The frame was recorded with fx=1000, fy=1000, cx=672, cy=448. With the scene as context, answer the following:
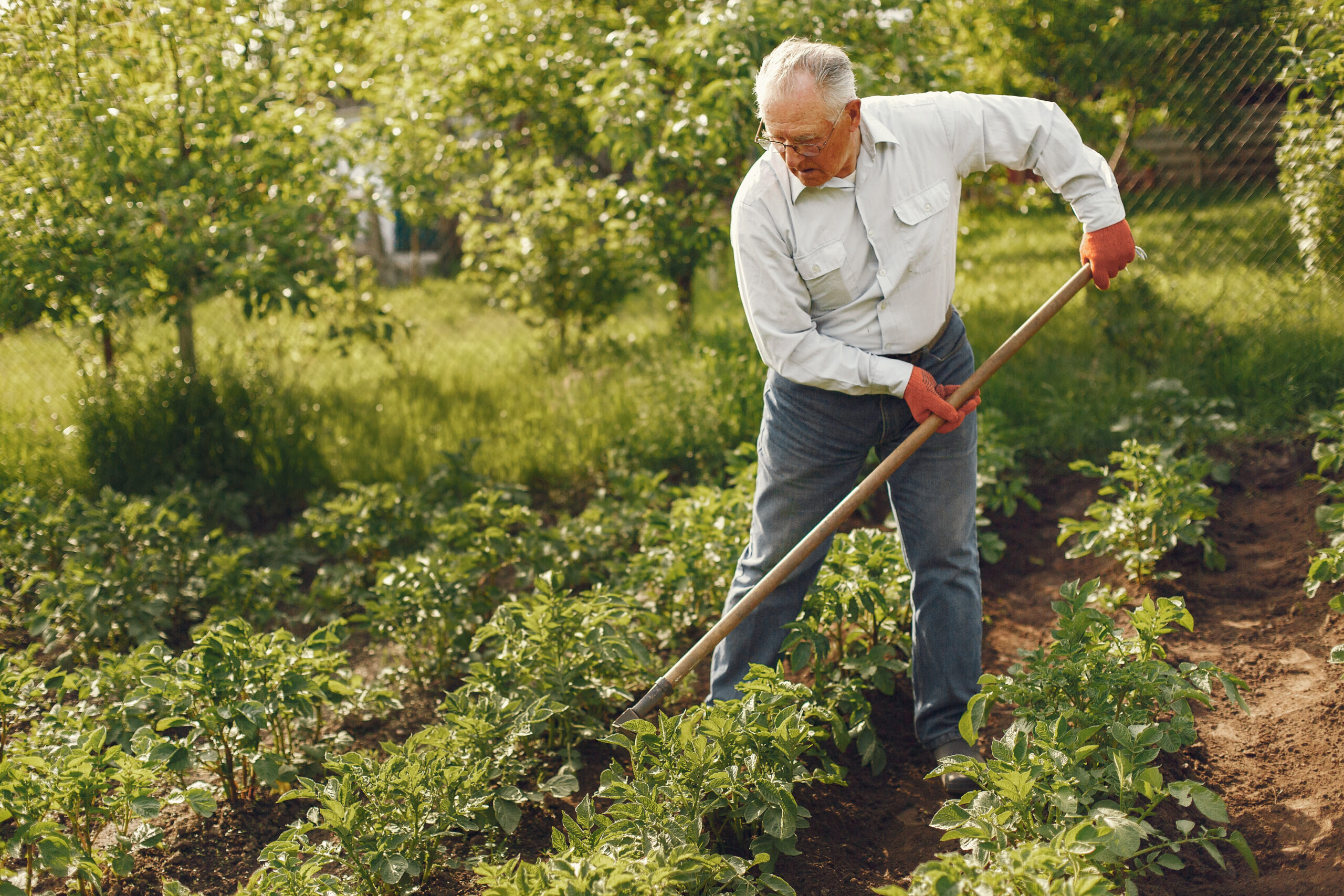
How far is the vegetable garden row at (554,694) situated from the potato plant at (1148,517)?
0.01m

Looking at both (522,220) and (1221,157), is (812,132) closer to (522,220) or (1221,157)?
(522,220)

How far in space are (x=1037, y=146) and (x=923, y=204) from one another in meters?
0.35

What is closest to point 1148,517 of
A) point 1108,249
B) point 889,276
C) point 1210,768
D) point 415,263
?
point 1210,768

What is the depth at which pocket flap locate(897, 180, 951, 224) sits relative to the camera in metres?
2.54

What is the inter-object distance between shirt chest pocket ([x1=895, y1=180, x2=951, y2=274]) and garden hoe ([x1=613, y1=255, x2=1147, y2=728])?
12.5 inches

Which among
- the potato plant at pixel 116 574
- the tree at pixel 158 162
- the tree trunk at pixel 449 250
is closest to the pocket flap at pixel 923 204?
the potato plant at pixel 116 574

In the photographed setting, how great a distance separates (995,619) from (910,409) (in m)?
1.49

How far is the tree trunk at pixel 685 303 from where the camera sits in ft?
23.1

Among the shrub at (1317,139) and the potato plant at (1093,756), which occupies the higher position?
the shrub at (1317,139)

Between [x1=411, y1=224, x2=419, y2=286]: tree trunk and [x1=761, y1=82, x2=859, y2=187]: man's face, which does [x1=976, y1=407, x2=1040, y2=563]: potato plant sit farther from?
[x1=411, y1=224, x2=419, y2=286]: tree trunk

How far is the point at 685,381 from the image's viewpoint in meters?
5.49

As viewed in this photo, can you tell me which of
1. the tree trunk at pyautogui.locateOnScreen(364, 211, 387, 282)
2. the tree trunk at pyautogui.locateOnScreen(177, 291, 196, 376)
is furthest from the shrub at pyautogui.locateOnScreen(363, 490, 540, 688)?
the tree trunk at pyautogui.locateOnScreen(364, 211, 387, 282)

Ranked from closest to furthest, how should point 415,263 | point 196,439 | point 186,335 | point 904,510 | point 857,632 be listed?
point 904,510 → point 857,632 → point 196,439 → point 186,335 → point 415,263

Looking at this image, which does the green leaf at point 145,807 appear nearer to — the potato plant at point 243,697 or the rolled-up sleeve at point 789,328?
the potato plant at point 243,697
